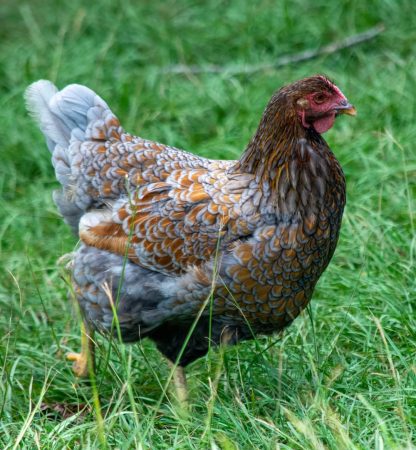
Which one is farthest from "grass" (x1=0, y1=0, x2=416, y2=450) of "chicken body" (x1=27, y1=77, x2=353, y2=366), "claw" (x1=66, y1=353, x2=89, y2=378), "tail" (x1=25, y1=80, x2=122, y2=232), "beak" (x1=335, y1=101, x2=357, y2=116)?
"beak" (x1=335, y1=101, x2=357, y2=116)

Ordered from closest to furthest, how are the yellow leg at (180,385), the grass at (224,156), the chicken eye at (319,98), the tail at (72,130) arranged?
the grass at (224,156)
the chicken eye at (319,98)
the yellow leg at (180,385)
the tail at (72,130)

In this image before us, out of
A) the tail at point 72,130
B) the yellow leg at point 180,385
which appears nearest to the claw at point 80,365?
the yellow leg at point 180,385

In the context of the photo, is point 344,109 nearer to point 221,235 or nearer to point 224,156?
point 221,235

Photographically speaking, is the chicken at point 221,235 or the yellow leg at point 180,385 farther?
the yellow leg at point 180,385

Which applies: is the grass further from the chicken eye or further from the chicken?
the chicken eye

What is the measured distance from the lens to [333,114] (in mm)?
3783

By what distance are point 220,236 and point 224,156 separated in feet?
7.18

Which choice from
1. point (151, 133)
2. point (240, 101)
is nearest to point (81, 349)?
point (151, 133)

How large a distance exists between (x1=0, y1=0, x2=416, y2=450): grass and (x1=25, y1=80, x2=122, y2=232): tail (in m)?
0.36

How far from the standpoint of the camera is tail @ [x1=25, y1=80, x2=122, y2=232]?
4.39m

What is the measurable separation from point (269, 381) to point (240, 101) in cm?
303

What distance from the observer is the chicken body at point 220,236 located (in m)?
3.75

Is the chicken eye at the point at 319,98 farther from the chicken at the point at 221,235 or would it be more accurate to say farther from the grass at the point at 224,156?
the grass at the point at 224,156

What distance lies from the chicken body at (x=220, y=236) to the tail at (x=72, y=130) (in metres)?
0.24
